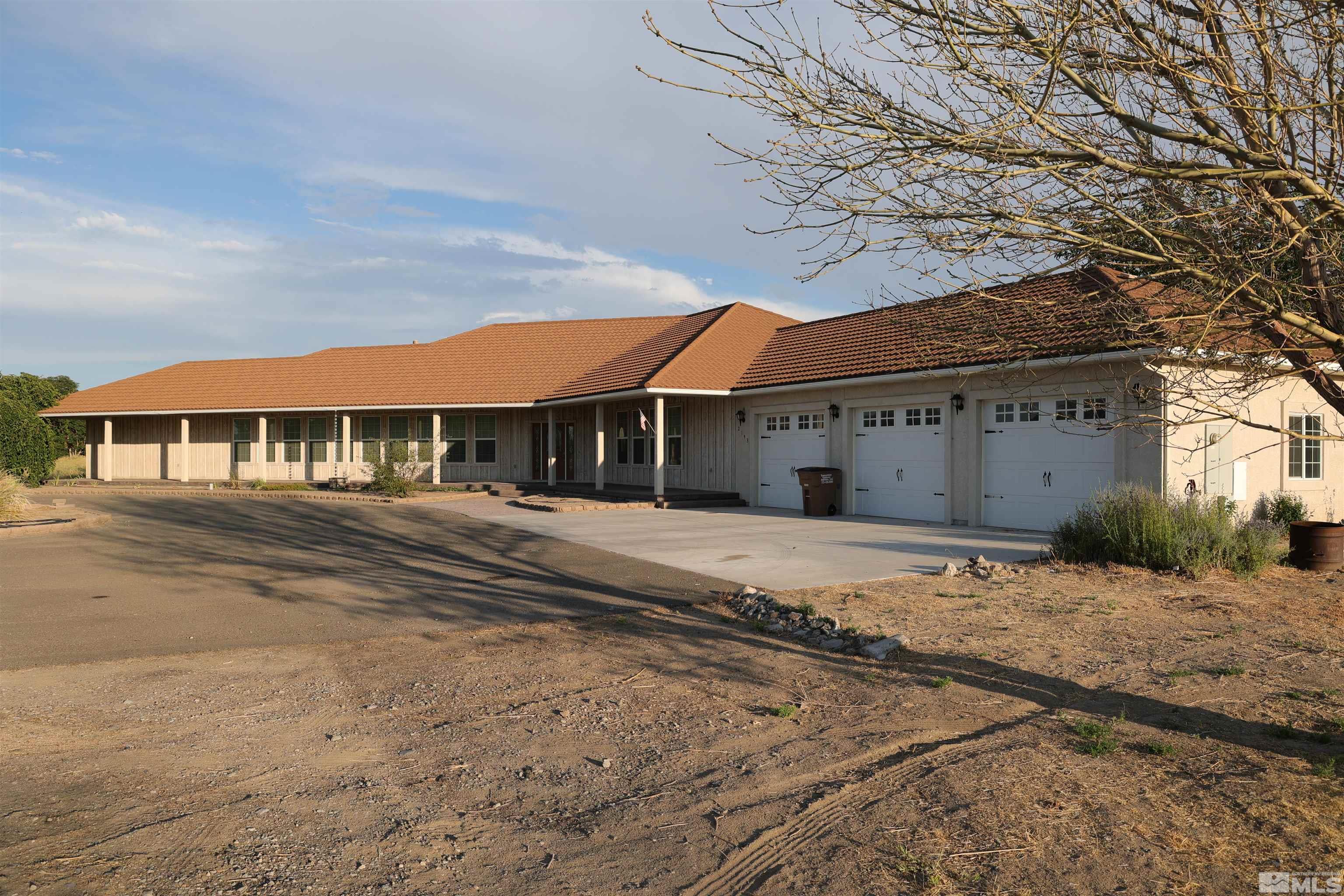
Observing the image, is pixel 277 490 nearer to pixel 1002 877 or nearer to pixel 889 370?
pixel 889 370

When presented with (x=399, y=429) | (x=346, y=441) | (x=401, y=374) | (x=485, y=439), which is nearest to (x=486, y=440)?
(x=485, y=439)

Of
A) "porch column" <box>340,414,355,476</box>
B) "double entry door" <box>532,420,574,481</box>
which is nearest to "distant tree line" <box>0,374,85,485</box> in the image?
"porch column" <box>340,414,355,476</box>

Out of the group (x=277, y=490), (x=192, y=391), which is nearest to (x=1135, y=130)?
(x=277, y=490)

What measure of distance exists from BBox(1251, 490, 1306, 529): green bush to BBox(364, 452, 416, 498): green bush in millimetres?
20351

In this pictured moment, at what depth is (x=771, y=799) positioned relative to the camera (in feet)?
14.1

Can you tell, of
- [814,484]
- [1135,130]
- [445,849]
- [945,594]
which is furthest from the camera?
[814,484]

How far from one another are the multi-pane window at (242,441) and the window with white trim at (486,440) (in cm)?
905

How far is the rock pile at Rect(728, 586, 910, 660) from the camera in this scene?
722 cm

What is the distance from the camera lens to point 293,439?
3244 cm

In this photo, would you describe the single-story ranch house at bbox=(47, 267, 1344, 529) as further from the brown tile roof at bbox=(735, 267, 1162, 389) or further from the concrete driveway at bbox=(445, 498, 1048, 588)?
the concrete driveway at bbox=(445, 498, 1048, 588)

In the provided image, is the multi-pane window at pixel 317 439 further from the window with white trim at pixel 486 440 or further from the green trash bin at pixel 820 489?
the green trash bin at pixel 820 489

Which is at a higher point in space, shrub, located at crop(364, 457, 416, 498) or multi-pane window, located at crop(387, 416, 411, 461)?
multi-pane window, located at crop(387, 416, 411, 461)

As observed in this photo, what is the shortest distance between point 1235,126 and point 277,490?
2778cm

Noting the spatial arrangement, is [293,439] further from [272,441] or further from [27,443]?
[27,443]
